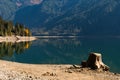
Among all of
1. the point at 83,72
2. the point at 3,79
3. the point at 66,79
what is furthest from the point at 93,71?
the point at 3,79

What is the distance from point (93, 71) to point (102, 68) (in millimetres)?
3025

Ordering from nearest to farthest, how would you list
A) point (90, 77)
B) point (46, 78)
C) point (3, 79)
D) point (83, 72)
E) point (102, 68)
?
point (3, 79) → point (46, 78) → point (90, 77) → point (83, 72) → point (102, 68)

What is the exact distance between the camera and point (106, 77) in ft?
141

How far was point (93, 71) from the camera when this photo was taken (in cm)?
4869

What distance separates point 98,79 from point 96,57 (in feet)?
31.3

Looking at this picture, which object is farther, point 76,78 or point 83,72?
point 83,72

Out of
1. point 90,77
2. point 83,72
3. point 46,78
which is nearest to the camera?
point 46,78

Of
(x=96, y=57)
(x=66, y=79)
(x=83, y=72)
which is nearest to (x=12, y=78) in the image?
(x=66, y=79)

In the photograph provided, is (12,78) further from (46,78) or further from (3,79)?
(46,78)

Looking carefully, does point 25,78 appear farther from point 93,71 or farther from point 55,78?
point 93,71

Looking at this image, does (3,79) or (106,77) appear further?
(106,77)

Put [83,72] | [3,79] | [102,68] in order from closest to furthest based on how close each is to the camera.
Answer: [3,79] < [83,72] < [102,68]

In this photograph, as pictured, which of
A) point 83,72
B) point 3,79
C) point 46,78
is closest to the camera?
point 3,79

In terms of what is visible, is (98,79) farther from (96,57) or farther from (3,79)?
(3,79)
